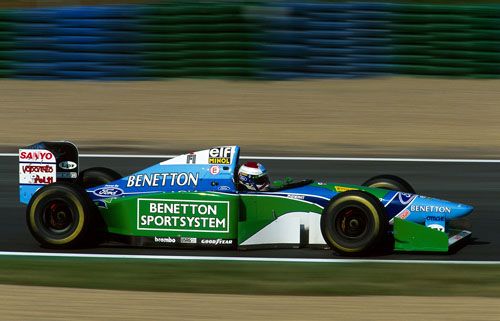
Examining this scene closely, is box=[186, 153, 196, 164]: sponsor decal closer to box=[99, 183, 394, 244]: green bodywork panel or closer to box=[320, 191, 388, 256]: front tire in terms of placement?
box=[99, 183, 394, 244]: green bodywork panel

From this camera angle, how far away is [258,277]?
7680 millimetres

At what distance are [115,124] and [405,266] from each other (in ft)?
31.7

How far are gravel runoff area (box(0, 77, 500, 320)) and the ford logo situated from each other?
5.44 meters

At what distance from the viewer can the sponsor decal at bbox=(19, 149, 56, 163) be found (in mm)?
9227

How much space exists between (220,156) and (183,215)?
2.67 feet

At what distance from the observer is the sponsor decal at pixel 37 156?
363 inches

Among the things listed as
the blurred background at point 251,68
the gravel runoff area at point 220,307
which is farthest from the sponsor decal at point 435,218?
the blurred background at point 251,68

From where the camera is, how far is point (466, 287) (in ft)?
24.2

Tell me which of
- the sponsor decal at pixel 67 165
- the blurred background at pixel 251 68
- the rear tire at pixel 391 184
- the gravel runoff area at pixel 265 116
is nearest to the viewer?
the rear tire at pixel 391 184

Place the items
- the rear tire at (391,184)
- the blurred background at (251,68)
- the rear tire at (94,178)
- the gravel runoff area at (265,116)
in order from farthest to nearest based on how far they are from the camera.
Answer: the blurred background at (251,68) < the gravel runoff area at (265,116) < the rear tire at (94,178) < the rear tire at (391,184)

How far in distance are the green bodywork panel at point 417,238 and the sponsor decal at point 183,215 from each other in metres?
1.73

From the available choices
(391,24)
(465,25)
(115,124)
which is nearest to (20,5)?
(115,124)

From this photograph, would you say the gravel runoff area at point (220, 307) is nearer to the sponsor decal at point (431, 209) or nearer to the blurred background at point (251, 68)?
the sponsor decal at point (431, 209)

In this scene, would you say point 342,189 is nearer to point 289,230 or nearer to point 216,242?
point 289,230
